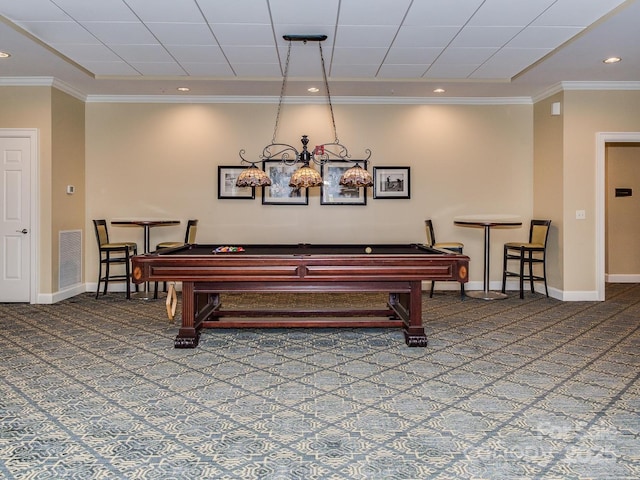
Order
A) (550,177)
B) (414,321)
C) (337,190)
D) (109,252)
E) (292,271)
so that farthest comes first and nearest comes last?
(337,190) < (109,252) < (550,177) < (414,321) < (292,271)

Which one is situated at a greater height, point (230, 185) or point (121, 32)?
point (121, 32)

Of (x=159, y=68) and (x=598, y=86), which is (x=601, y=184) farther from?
(x=159, y=68)

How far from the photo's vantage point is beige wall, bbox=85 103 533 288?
767 centimetres

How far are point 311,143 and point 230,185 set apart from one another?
146 cm

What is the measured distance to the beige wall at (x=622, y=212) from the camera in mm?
8797

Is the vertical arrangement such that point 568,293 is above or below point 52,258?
below

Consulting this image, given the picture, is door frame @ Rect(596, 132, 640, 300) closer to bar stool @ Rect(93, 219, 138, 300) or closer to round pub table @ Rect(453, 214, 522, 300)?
round pub table @ Rect(453, 214, 522, 300)

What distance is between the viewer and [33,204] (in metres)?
6.59

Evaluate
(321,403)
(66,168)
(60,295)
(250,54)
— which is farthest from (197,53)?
(321,403)

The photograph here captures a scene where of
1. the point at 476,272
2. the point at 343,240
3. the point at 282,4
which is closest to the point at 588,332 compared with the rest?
the point at 476,272

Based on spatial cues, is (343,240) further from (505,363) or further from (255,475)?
(255,475)

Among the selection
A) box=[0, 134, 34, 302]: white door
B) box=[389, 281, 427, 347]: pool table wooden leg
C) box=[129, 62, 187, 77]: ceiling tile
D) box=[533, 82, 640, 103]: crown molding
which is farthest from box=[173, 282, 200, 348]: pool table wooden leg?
box=[533, 82, 640, 103]: crown molding

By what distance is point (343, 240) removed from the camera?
774cm

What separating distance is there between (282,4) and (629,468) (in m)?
4.21
